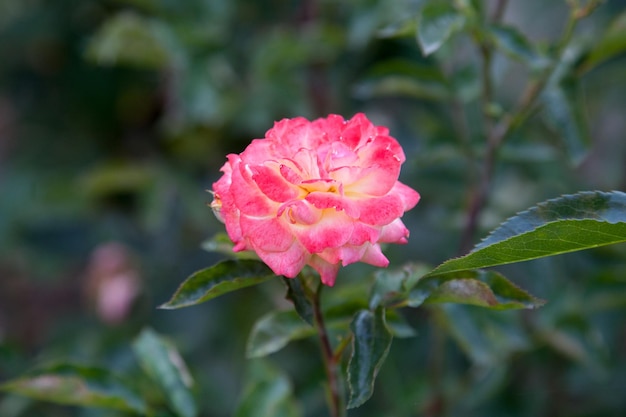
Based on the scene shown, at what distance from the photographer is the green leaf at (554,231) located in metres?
0.60

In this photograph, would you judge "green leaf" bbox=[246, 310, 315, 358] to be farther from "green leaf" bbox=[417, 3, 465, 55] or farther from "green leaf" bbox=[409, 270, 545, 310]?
"green leaf" bbox=[417, 3, 465, 55]

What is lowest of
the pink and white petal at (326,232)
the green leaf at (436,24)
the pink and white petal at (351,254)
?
the pink and white petal at (351,254)

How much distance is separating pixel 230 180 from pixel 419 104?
3.67ft

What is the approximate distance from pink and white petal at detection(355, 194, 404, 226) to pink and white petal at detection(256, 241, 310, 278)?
59 millimetres

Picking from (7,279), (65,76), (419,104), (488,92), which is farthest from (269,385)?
(7,279)

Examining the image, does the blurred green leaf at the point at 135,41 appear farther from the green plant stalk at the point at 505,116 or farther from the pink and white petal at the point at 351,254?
the pink and white petal at the point at 351,254

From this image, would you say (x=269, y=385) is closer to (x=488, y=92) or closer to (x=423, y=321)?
(x=488, y=92)

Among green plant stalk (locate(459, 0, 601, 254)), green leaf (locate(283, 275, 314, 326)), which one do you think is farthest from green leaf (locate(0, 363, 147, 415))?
green plant stalk (locate(459, 0, 601, 254))

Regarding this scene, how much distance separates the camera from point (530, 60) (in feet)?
3.13

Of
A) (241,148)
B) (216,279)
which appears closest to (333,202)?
(216,279)

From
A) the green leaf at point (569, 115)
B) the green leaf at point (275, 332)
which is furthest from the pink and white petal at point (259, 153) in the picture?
the green leaf at point (569, 115)

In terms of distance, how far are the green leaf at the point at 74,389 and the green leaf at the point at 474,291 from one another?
1.15 ft

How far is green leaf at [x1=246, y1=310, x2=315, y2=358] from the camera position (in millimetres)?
784

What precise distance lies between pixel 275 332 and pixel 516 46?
47 cm
